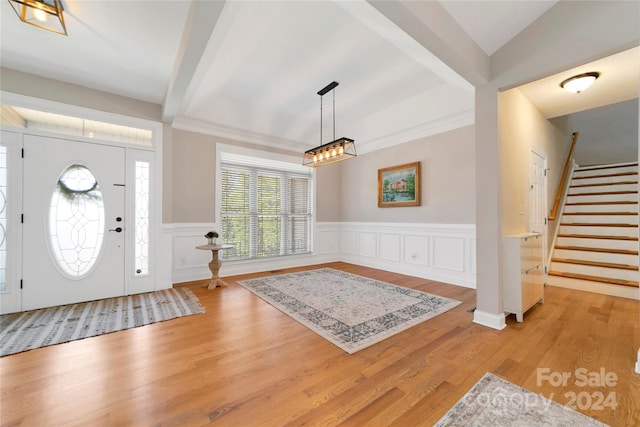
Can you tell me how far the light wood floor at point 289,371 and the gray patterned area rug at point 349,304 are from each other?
0.50 ft

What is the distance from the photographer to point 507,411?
57.9 inches

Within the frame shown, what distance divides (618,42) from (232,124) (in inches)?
188

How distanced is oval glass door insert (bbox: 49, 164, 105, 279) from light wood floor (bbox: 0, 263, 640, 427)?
1.54 metres

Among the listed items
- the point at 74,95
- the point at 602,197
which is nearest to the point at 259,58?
the point at 74,95

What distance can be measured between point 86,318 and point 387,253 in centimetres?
464

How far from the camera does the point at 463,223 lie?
4.05 metres

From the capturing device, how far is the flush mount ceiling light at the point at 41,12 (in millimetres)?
1959

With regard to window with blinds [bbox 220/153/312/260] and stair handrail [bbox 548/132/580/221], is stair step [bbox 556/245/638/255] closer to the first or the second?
stair handrail [bbox 548/132/580/221]

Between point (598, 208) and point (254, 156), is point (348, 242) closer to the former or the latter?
point (254, 156)

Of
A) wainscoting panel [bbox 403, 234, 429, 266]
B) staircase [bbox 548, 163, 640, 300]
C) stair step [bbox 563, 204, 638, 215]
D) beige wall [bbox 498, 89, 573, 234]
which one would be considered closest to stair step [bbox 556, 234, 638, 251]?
staircase [bbox 548, 163, 640, 300]

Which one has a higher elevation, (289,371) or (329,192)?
(329,192)

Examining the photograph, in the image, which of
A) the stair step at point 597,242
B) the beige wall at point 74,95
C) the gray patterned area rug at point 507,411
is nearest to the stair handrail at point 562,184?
the stair step at point 597,242

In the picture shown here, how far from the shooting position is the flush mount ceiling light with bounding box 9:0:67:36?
1959 millimetres

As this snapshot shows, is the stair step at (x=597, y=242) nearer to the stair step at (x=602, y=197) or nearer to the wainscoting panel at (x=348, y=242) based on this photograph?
the stair step at (x=602, y=197)
